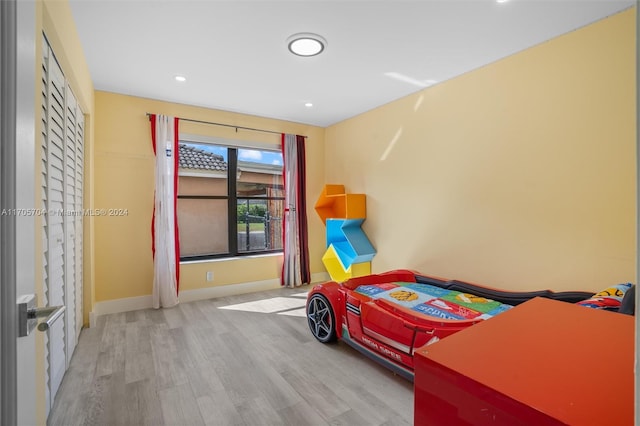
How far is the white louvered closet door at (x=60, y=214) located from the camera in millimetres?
1671

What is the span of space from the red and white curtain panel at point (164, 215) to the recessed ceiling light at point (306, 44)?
6.51ft

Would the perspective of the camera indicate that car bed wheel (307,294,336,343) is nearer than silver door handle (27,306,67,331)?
No

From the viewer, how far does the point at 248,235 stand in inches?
178

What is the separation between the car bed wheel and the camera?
2.57 meters

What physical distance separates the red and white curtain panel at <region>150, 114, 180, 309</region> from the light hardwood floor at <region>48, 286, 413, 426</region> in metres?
0.52

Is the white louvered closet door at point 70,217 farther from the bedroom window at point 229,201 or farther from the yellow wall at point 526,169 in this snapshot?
the yellow wall at point 526,169

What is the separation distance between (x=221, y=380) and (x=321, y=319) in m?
0.92

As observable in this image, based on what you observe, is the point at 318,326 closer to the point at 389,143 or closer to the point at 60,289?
the point at 60,289

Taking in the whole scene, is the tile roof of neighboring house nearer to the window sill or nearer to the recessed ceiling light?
the window sill

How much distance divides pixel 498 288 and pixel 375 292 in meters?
1.06

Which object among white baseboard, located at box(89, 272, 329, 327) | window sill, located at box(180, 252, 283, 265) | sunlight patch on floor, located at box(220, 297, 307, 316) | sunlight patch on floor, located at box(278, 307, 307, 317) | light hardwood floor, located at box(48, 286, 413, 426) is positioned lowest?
light hardwood floor, located at box(48, 286, 413, 426)

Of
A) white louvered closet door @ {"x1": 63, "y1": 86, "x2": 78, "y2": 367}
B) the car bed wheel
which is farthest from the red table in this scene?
white louvered closet door @ {"x1": 63, "y1": 86, "x2": 78, "y2": 367}

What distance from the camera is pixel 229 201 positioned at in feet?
13.9

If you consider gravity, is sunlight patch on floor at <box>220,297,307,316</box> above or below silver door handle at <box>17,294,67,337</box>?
below
